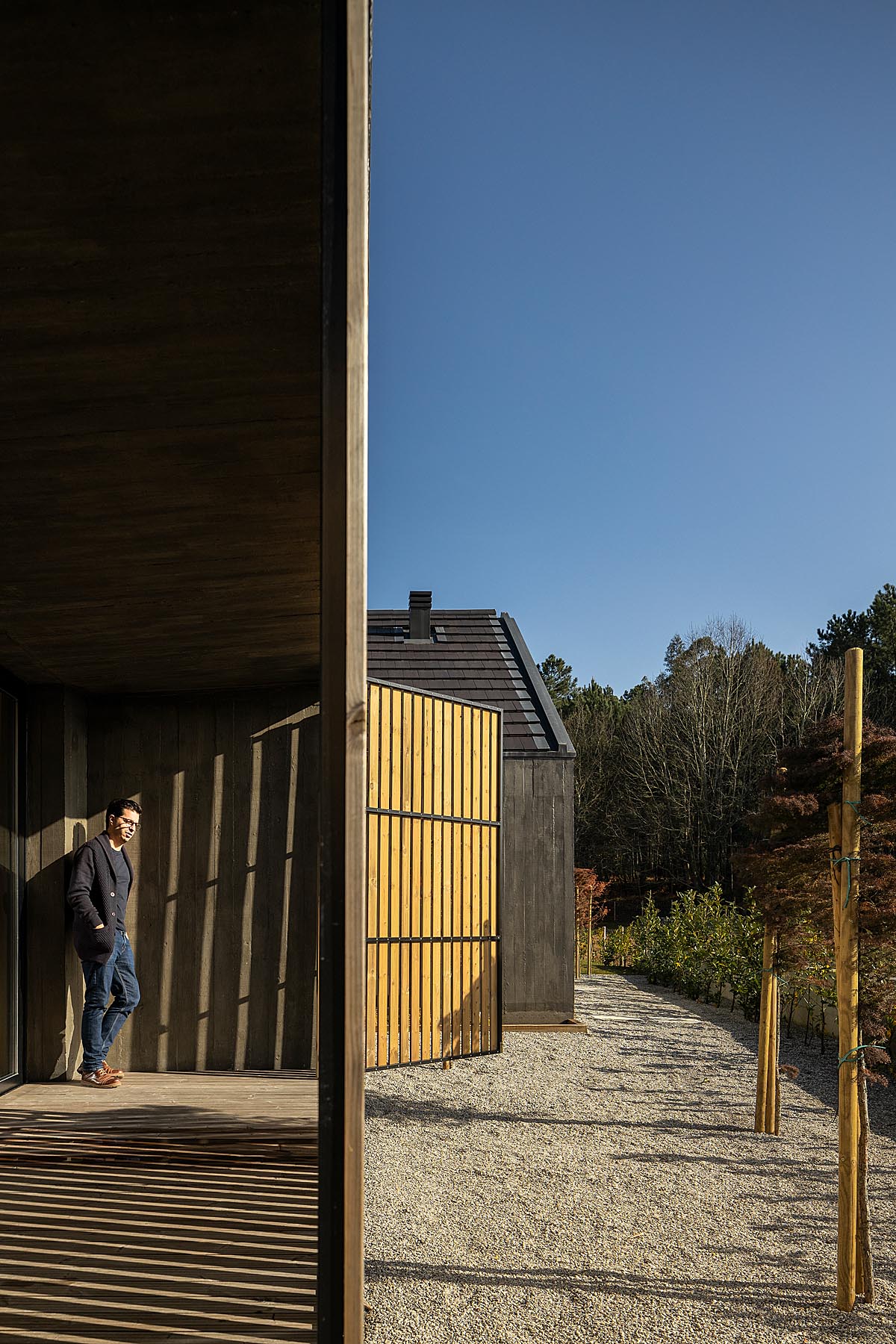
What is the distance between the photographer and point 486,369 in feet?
70.0

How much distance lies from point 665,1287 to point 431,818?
377cm

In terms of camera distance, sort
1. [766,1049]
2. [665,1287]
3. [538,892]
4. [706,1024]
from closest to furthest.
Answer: [665,1287]
[766,1049]
[538,892]
[706,1024]

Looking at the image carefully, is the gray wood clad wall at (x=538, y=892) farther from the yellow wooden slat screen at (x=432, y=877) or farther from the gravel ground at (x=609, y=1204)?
the yellow wooden slat screen at (x=432, y=877)

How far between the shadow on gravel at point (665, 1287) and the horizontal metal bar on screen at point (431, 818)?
10.0ft

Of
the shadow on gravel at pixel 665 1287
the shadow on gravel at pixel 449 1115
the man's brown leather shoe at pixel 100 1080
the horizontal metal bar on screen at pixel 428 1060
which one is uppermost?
the man's brown leather shoe at pixel 100 1080

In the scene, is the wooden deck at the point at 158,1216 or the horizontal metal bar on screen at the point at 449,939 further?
the horizontal metal bar on screen at the point at 449,939

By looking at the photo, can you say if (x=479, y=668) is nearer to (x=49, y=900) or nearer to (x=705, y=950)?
(x=705, y=950)

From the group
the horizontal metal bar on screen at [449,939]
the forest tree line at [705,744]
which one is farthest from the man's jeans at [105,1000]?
the forest tree line at [705,744]

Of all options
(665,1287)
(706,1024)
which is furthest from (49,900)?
(706,1024)

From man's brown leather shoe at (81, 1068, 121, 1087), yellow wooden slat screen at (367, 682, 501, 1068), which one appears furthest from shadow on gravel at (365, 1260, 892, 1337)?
yellow wooden slat screen at (367, 682, 501, 1068)

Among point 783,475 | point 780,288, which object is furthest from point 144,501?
point 783,475

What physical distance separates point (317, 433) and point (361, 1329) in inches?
79.4

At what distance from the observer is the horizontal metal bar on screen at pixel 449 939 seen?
22.9 ft

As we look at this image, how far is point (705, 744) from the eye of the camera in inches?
899
